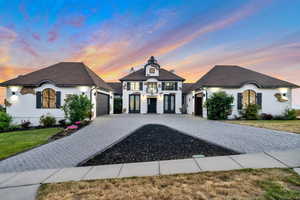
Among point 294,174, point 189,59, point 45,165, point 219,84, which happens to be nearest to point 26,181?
point 45,165

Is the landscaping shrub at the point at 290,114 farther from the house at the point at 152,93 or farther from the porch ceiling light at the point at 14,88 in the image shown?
the porch ceiling light at the point at 14,88

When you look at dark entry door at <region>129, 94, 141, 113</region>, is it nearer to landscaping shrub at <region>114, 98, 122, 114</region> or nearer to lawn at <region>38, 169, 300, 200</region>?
landscaping shrub at <region>114, 98, 122, 114</region>

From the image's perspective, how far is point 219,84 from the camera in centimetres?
1302

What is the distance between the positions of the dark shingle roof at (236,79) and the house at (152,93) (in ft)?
14.5

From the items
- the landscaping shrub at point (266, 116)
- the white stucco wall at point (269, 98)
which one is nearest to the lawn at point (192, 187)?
the white stucco wall at point (269, 98)

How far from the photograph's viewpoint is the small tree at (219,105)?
12.1 m

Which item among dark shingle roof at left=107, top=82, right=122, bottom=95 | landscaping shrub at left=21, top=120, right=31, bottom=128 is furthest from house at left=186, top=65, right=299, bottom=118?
landscaping shrub at left=21, top=120, right=31, bottom=128

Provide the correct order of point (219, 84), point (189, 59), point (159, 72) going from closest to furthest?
point (219, 84), point (189, 59), point (159, 72)

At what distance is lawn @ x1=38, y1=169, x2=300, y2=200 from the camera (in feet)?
6.43

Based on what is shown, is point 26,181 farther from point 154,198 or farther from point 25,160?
point 154,198

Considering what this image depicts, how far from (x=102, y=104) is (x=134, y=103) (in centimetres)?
464

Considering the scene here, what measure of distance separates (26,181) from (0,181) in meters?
0.64

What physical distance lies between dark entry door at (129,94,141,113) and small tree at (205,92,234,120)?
9.32 metres

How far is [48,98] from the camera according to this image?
1161 cm
